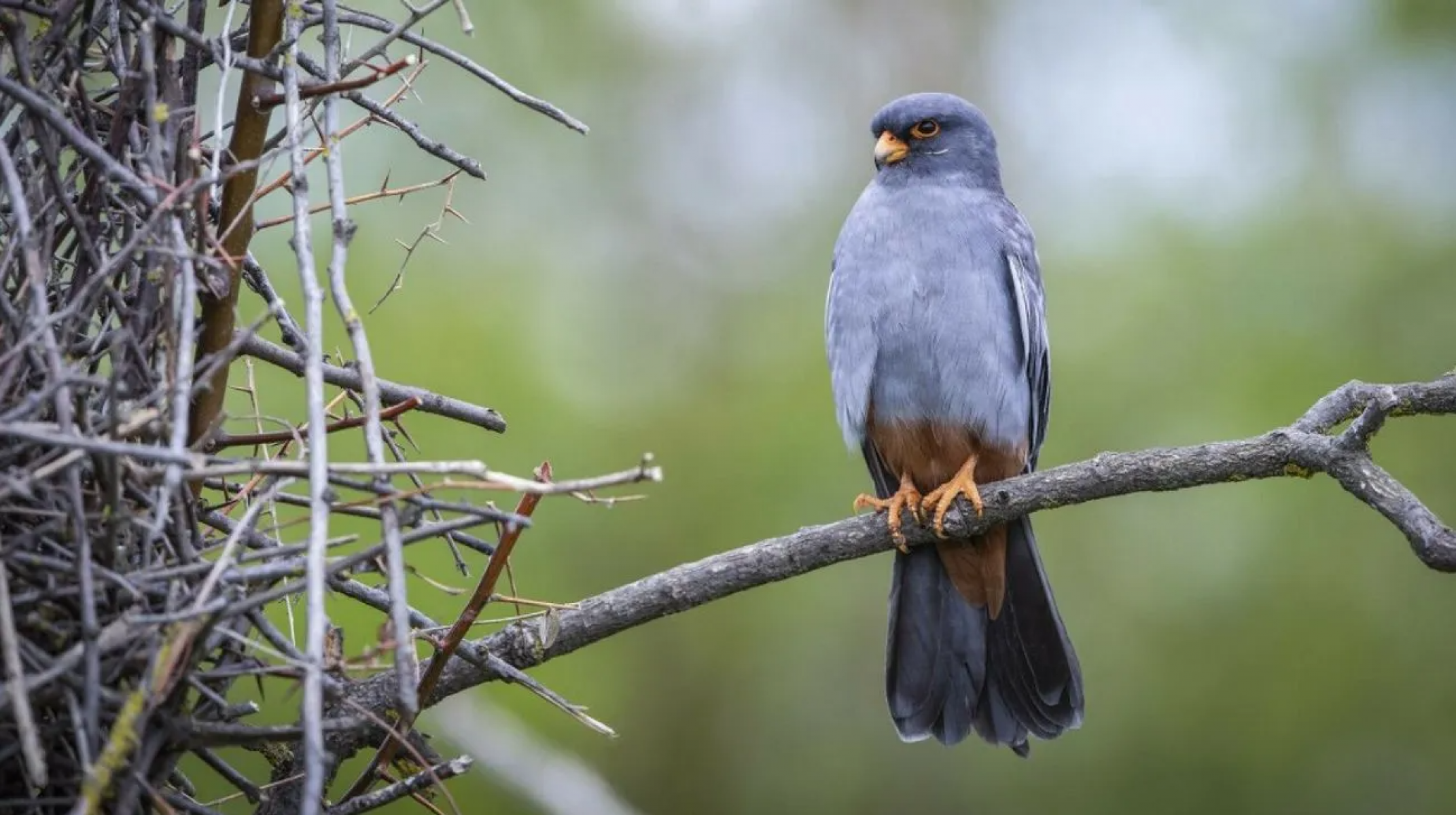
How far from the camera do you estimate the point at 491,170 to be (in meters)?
7.64

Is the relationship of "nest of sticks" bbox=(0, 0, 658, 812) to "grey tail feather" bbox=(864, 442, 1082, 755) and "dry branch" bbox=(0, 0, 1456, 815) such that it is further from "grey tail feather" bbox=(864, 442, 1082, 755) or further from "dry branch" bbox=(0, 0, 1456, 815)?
"grey tail feather" bbox=(864, 442, 1082, 755)

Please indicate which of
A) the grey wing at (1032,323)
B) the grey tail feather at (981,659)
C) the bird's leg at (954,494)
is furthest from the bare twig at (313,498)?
the grey wing at (1032,323)

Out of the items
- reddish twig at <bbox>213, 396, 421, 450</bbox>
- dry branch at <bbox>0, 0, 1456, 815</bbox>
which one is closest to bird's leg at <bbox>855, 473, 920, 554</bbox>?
dry branch at <bbox>0, 0, 1456, 815</bbox>

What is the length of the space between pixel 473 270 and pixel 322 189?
2.95 ft

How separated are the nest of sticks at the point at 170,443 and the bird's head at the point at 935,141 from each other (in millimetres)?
2188

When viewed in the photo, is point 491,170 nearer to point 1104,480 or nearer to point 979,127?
point 979,127

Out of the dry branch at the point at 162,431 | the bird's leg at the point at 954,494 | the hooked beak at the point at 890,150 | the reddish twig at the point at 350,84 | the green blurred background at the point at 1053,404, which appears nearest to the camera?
the dry branch at the point at 162,431

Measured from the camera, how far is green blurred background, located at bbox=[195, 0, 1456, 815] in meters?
6.70

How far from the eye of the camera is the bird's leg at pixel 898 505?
3.68 m

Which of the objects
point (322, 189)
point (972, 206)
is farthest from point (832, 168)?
point (972, 206)

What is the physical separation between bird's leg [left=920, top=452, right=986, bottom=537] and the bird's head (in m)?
1.03

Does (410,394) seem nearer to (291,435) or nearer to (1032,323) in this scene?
(291,435)

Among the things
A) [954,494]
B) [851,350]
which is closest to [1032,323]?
[851,350]

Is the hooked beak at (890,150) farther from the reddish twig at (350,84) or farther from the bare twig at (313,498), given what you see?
the bare twig at (313,498)
